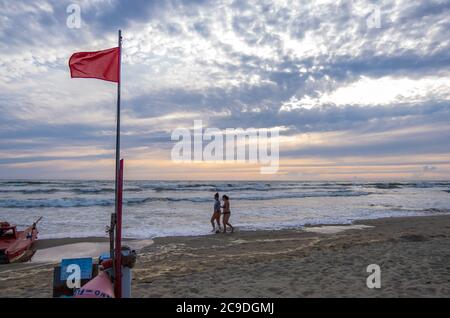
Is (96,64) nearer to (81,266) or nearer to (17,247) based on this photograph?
(81,266)

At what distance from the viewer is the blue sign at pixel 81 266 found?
5.67 meters

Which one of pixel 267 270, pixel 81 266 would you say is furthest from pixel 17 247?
pixel 267 270

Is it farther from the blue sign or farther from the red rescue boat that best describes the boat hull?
the blue sign

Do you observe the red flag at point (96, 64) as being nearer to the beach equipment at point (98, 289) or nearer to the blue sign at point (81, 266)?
the blue sign at point (81, 266)

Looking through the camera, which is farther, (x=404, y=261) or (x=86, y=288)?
(x=404, y=261)

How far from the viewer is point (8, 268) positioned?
10.5 m

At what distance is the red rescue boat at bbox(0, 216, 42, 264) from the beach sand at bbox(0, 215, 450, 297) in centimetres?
62

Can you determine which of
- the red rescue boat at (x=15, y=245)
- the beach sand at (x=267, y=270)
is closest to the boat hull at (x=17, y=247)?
the red rescue boat at (x=15, y=245)

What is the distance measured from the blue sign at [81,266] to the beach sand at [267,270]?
1.56m

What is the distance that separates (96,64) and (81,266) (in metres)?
3.41
